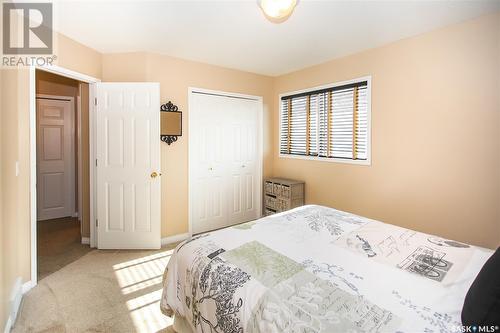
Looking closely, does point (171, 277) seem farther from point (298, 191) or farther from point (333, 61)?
point (333, 61)

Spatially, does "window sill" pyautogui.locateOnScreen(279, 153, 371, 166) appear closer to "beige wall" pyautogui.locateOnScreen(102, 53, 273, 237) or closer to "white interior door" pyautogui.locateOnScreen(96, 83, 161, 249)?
"beige wall" pyautogui.locateOnScreen(102, 53, 273, 237)

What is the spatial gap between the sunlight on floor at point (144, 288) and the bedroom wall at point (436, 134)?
8.03 feet

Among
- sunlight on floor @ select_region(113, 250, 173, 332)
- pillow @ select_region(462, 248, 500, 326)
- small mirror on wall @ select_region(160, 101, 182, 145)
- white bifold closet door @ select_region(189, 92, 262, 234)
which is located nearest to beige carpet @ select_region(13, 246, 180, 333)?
sunlight on floor @ select_region(113, 250, 173, 332)

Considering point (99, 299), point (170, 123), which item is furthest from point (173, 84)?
point (99, 299)

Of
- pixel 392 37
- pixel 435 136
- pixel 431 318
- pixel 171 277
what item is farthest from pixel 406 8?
pixel 171 277


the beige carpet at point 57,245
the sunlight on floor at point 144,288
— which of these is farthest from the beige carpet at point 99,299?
the beige carpet at point 57,245

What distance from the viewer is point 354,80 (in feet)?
10.6

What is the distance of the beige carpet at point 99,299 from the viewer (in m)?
1.89

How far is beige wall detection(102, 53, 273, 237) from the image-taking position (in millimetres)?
3223

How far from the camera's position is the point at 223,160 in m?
3.97

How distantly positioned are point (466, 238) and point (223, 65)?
3.50 m

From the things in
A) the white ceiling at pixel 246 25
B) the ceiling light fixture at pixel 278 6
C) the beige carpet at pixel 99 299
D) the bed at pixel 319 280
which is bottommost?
the beige carpet at pixel 99 299

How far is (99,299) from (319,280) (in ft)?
6.39

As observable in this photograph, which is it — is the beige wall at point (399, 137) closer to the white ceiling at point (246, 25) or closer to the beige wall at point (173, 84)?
the beige wall at point (173, 84)
